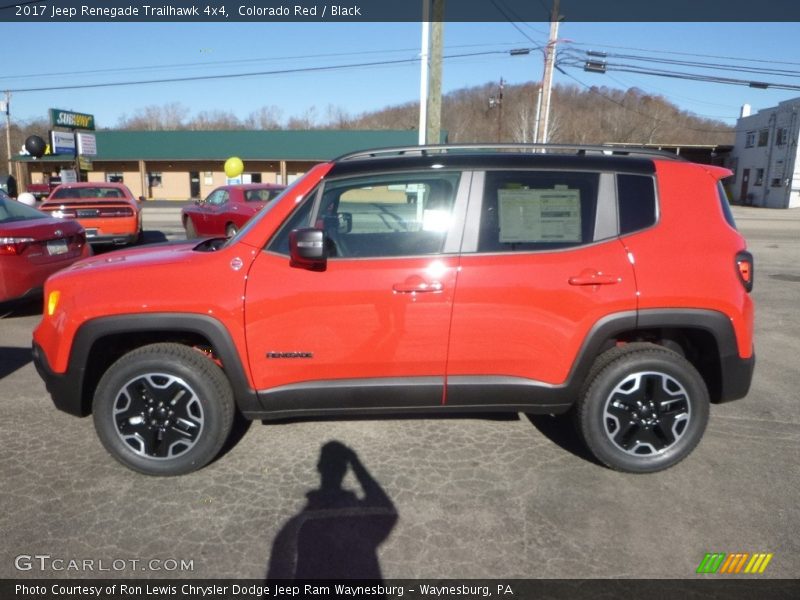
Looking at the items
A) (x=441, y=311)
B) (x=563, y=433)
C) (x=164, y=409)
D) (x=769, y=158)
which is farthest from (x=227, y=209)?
(x=769, y=158)

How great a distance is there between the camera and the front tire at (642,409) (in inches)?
128

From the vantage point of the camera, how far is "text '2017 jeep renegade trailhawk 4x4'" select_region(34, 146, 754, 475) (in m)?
3.12

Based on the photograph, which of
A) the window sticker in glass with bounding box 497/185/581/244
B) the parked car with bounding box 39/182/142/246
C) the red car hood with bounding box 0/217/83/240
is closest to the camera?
the window sticker in glass with bounding box 497/185/581/244

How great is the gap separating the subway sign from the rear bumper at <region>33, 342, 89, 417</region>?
29.1 metres

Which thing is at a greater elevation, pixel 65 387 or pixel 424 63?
pixel 424 63

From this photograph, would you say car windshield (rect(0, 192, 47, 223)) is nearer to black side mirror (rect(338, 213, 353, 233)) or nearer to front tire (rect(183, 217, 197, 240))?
black side mirror (rect(338, 213, 353, 233))

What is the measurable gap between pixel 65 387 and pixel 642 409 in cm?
337

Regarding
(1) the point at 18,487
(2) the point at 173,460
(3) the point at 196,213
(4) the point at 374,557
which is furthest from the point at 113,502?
(3) the point at 196,213

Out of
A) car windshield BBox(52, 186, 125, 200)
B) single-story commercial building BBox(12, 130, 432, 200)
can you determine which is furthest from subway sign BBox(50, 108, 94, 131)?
car windshield BBox(52, 186, 125, 200)

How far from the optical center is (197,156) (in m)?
45.2

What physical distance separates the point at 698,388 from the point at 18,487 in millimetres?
3962

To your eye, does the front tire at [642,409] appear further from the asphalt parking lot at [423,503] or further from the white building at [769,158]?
the white building at [769,158]

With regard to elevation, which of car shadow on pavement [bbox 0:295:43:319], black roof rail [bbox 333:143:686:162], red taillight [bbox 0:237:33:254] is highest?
black roof rail [bbox 333:143:686:162]

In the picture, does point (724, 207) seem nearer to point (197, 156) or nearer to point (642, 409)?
point (642, 409)
